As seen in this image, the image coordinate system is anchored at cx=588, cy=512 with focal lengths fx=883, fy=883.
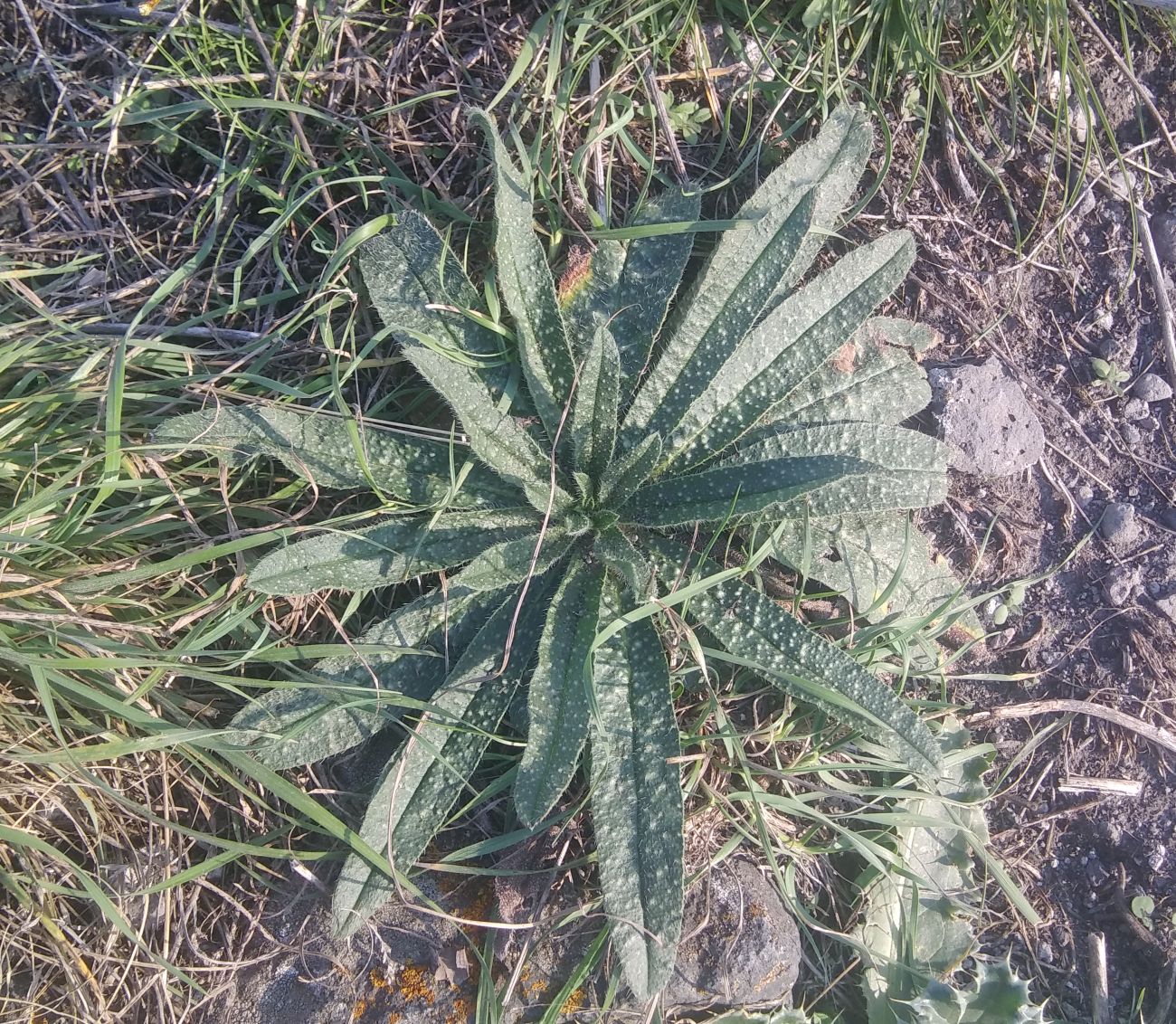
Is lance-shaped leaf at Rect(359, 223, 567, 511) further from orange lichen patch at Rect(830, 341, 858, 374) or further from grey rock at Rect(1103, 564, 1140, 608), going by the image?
grey rock at Rect(1103, 564, 1140, 608)

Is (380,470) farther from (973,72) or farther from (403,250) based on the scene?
(973,72)

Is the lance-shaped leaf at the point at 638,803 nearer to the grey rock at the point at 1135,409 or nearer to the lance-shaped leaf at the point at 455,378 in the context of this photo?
the lance-shaped leaf at the point at 455,378

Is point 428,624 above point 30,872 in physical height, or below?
above

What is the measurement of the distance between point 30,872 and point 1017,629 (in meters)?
2.25

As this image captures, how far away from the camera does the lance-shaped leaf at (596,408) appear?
1712 mm

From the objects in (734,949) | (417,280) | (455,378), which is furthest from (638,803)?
(417,280)

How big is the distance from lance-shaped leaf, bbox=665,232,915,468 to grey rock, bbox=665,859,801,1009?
0.92m

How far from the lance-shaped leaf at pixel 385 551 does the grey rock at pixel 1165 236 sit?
6.00 feet

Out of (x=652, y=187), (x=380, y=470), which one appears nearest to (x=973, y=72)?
(x=652, y=187)

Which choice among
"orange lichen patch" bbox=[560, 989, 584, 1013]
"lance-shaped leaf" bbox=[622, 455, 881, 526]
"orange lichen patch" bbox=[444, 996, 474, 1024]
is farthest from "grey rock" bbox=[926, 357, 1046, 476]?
"orange lichen patch" bbox=[444, 996, 474, 1024]

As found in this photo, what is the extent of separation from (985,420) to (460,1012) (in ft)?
5.77

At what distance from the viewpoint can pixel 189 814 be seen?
1.88 meters

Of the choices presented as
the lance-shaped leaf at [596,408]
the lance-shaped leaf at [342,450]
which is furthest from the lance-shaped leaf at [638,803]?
the lance-shaped leaf at [342,450]

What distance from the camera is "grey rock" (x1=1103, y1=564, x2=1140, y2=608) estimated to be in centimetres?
216
